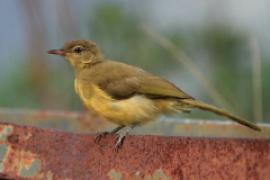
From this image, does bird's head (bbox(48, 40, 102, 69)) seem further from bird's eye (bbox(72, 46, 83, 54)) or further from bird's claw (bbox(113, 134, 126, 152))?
bird's claw (bbox(113, 134, 126, 152))

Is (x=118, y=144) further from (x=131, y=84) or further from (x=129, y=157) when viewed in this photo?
(x=131, y=84)

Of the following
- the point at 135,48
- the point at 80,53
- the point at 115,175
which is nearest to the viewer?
the point at 115,175

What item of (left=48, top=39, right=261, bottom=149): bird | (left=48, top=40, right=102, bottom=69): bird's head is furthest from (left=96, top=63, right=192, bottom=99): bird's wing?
(left=48, top=40, right=102, bottom=69): bird's head

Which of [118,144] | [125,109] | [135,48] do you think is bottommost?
[135,48]

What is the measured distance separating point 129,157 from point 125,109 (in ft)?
4.49

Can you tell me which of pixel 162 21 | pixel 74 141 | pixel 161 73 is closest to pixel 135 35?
pixel 161 73

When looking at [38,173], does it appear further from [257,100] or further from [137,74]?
[257,100]

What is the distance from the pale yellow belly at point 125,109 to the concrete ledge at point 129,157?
114 centimetres

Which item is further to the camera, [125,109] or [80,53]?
[80,53]

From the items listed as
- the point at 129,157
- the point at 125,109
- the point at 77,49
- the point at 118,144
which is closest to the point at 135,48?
the point at 77,49

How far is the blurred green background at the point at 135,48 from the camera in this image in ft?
23.1

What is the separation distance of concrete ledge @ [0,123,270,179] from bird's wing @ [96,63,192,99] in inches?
47.8

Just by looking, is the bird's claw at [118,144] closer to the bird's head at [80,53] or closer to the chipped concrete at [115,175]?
the chipped concrete at [115,175]

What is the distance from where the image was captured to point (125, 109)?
480 cm
